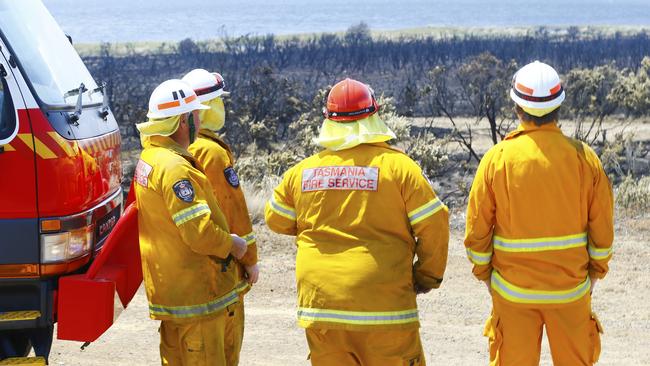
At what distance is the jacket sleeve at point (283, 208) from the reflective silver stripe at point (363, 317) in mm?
447

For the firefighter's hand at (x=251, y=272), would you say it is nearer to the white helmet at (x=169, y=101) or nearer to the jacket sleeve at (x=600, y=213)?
the white helmet at (x=169, y=101)

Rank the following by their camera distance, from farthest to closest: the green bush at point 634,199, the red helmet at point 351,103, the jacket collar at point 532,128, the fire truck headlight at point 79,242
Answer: the green bush at point 634,199
the fire truck headlight at point 79,242
the jacket collar at point 532,128
the red helmet at point 351,103

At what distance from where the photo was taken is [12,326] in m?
5.13

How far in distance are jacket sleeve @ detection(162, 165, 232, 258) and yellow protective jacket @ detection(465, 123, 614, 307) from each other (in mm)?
1226

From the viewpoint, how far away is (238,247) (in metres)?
5.09

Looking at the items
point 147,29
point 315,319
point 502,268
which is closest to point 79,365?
point 315,319

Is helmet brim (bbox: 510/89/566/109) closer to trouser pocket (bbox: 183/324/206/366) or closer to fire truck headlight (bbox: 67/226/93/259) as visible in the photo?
trouser pocket (bbox: 183/324/206/366)

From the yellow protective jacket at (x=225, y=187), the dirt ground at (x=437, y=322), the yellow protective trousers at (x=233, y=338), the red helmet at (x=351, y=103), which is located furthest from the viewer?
the dirt ground at (x=437, y=322)

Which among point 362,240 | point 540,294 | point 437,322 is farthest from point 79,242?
point 437,322

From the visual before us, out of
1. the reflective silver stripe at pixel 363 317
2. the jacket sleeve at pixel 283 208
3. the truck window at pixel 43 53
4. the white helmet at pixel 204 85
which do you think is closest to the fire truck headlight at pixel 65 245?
the truck window at pixel 43 53

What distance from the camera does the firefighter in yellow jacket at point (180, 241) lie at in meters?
4.81

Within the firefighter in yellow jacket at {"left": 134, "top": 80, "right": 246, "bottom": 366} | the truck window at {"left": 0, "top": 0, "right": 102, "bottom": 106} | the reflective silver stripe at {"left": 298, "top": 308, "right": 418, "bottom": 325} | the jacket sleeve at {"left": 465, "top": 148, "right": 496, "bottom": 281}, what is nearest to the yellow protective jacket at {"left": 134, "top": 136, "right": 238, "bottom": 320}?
the firefighter in yellow jacket at {"left": 134, "top": 80, "right": 246, "bottom": 366}

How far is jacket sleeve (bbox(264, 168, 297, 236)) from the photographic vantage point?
15.8ft

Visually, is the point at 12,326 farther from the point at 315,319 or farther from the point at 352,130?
the point at 352,130
